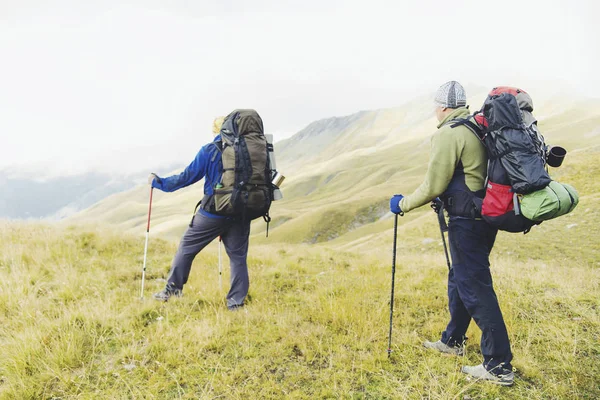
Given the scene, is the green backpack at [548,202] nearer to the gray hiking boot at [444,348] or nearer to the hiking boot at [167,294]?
the gray hiking boot at [444,348]

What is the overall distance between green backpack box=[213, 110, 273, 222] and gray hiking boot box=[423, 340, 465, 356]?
3107 mm

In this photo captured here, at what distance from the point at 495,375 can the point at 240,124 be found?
470 cm

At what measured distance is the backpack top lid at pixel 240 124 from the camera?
5.66 meters

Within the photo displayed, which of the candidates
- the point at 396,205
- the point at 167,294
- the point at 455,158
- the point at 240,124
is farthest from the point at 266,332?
the point at 455,158

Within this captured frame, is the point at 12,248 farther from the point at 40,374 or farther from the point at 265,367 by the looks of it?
the point at 265,367

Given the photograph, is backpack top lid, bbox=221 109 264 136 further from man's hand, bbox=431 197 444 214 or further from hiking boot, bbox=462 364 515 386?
hiking boot, bbox=462 364 515 386

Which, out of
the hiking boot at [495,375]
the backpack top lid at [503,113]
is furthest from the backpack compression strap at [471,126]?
the hiking boot at [495,375]

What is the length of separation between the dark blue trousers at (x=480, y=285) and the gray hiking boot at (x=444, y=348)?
0.50 meters

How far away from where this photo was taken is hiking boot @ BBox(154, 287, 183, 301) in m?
6.20

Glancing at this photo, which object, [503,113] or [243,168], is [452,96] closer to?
[503,113]

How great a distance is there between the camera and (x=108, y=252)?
9500mm

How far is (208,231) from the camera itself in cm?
600

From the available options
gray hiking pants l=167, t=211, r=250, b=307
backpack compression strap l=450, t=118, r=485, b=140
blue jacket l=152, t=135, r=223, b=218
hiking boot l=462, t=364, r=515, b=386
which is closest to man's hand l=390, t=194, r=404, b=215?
backpack compression strap l=450, t=118, r=485, b=140

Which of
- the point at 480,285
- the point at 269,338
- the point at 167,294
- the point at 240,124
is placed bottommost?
the point at 269,338
